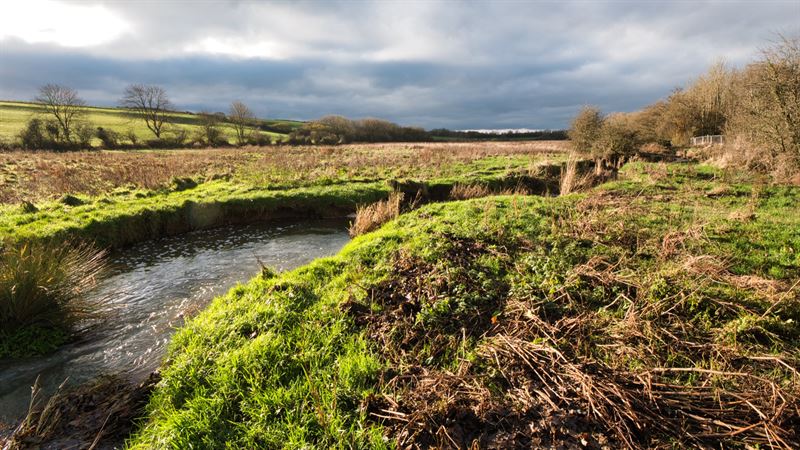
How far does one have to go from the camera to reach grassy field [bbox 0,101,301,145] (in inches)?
2080

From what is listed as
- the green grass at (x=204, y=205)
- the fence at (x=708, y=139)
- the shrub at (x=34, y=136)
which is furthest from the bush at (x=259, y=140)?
the fence at (x=708, y=139)

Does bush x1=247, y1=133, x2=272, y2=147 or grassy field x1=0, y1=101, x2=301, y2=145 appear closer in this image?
grassy field x1=0, y1=101, x2=301, y2=145

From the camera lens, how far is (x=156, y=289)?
31.7 ft

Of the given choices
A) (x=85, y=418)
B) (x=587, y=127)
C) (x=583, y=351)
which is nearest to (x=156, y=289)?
(x=85, y=418)

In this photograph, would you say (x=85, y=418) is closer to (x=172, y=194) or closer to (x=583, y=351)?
(x=583, y=351)

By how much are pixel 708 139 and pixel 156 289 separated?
1781 inches

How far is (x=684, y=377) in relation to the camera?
442 centimetres

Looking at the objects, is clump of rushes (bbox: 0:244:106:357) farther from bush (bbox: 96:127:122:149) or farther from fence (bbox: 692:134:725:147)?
bush (bbox: 96:127:122:149)

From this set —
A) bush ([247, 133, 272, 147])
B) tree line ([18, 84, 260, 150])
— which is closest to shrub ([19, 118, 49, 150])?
tree line ([18, 84, 260, 150])

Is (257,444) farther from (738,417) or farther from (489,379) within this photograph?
(738,417)

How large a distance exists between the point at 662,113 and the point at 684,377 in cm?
5028

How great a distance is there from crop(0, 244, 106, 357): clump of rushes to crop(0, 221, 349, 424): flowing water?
0.34 meters

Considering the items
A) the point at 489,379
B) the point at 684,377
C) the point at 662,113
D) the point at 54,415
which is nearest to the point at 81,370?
the point at 54,415

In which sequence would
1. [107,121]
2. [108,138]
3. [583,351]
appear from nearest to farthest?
[583,351] → [108,138] → [107,121]
